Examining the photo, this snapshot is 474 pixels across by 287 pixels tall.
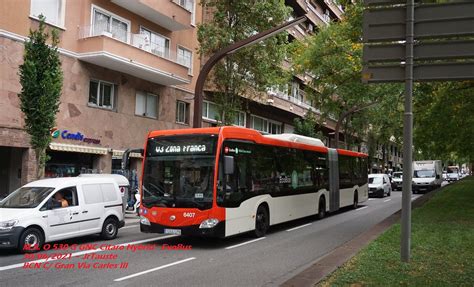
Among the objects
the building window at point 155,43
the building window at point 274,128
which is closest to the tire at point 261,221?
the building window at point 155,43

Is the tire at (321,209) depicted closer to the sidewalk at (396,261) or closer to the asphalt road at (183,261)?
the asphalt road at (183,261)

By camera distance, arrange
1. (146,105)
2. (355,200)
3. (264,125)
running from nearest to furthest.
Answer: (355,200)
(146,105)
(264,125)

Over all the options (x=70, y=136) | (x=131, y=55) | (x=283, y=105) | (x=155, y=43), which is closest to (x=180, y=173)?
(x=70, y=136)

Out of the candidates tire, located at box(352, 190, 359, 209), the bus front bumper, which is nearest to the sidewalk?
the bus front bumper

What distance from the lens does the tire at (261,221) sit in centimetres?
1371

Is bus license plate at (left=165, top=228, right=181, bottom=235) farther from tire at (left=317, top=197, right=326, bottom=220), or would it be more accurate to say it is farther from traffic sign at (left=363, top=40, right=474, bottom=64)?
tire at (left=317, top=197, right=326, bottom=220)

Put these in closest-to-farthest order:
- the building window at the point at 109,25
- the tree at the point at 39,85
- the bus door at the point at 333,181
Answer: the tree at the point at 39,85 < the bus door at the point at 333,181 < the building window at the point at 109,25

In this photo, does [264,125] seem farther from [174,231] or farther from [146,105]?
[174,231]

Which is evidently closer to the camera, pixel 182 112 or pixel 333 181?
pixel 333 181

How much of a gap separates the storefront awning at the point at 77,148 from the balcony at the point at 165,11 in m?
6.94

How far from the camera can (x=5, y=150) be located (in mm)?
19875

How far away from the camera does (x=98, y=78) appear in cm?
2222

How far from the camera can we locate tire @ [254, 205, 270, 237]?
13.7 metres

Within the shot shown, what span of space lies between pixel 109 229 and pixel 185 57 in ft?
55.0
